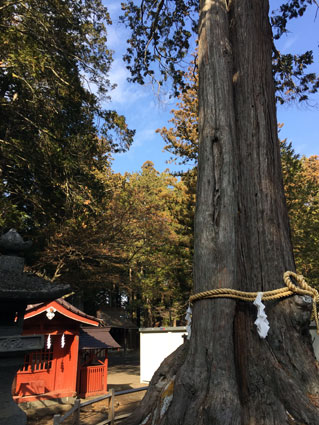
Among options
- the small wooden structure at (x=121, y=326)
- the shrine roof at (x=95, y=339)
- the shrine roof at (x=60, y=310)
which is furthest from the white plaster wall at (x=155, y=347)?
the small wooden structure at (x=121, y=326)

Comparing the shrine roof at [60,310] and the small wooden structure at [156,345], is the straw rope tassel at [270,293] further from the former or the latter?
the small wooden structure at [156,345]

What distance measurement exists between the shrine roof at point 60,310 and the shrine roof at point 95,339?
1038mm

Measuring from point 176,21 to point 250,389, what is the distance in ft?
25.6

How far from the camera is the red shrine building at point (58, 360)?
11.4 metres

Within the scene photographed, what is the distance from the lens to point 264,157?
121 inches

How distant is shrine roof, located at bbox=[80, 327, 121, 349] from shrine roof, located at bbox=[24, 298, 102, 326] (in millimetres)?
1038

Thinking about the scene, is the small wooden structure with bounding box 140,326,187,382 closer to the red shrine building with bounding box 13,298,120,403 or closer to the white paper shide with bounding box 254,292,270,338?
the red shrine building with bounding box 13,298,120,403

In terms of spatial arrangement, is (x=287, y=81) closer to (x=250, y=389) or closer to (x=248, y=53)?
(x=248, y=53)

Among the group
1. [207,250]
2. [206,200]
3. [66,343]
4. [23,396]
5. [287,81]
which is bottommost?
[23,396]

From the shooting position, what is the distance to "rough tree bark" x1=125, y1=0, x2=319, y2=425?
2.19 metres

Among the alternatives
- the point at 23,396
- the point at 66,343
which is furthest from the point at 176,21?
the point at 23,396

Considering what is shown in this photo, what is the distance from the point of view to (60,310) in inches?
461

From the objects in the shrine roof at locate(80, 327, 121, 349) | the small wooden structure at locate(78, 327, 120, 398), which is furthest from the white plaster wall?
the small wooden structure at locate(78, 327, 120, 398)

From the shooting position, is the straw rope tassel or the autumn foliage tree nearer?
the straw rope tassel
